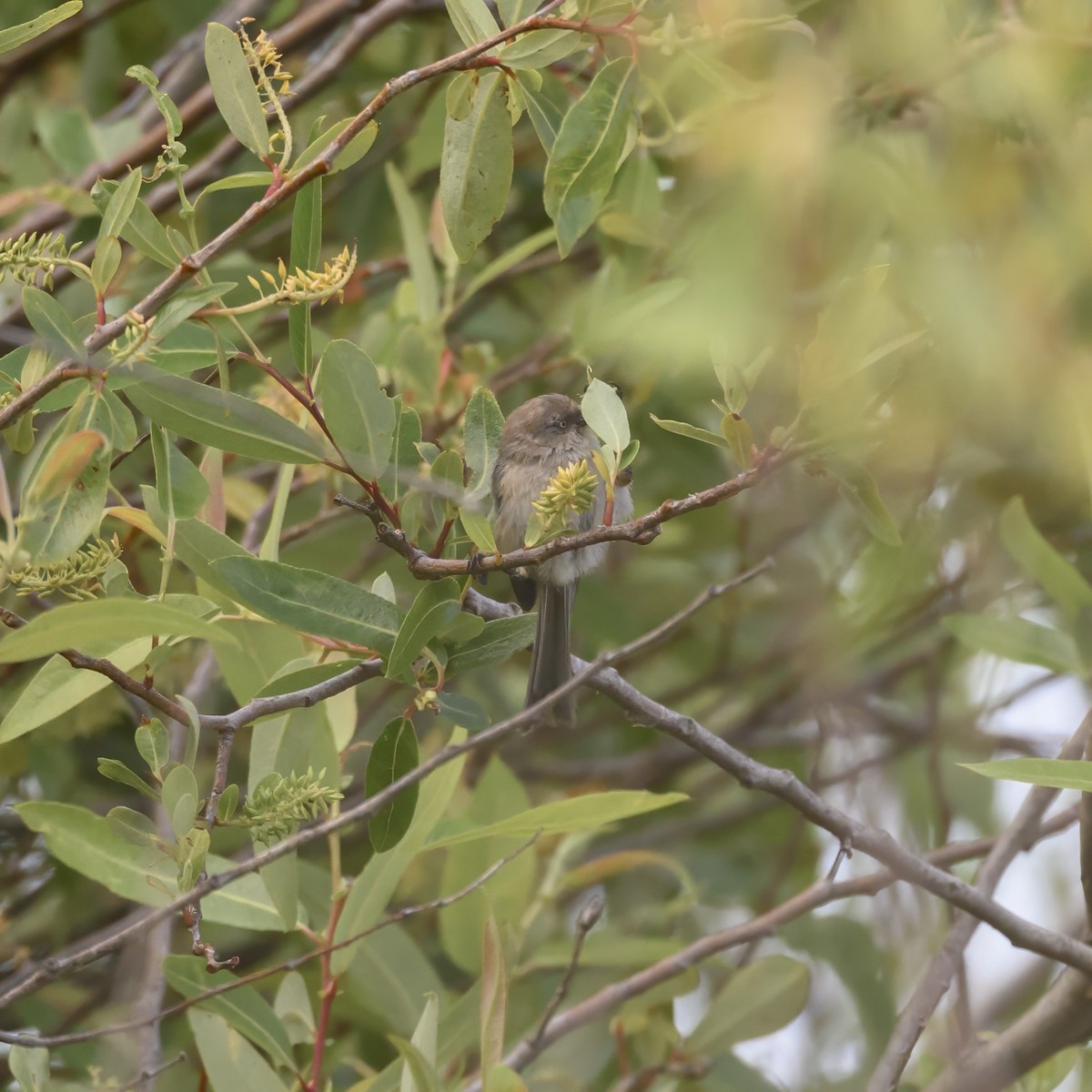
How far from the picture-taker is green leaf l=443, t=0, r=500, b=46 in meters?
1.93

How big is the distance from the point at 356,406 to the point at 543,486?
2.06 m

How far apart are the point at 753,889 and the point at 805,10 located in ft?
8.62

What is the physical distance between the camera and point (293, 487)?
138 inches

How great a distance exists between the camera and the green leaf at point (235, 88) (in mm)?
1814

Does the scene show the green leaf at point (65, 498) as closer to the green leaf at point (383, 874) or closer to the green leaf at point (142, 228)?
the green leaf at point (142, 228)

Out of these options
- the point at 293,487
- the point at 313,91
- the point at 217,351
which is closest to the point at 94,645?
the point at 217,351

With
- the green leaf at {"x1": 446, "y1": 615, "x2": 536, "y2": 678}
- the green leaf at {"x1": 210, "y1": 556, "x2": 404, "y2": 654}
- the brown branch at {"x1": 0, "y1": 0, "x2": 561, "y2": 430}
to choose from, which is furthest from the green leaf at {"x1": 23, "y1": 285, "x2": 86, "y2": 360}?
the green leaf at {"x1": 446, "y1": 615, "x2": 536, "y2": 678}

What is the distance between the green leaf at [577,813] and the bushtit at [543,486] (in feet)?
4.28

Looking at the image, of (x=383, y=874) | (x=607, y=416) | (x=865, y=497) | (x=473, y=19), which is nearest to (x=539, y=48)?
(x=473, y=19)

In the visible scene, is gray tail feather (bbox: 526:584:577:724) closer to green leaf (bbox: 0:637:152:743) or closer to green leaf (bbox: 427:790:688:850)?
green leaf (bbox: 427:790:688:850)

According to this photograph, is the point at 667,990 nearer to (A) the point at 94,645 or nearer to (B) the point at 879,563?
(B) the point at 879,563

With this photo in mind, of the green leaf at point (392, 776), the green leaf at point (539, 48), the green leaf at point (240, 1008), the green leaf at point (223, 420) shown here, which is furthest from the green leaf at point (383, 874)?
the green leaf at point (539, 48)

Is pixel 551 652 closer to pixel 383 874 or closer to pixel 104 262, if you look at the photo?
pixel 383 874

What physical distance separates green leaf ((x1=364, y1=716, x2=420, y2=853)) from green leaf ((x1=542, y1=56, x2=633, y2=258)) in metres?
0.75
